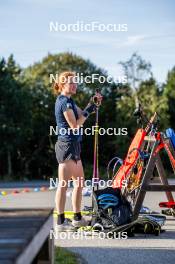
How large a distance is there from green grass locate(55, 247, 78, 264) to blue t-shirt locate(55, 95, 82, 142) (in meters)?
1.53

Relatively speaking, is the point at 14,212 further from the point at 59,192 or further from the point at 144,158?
the point at 144,158

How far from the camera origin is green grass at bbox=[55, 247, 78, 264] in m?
6.37

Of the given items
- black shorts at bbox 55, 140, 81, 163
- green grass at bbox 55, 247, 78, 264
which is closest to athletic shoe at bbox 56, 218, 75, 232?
black shorts at bbox 55, 140, 81, 163

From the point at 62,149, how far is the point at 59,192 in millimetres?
539

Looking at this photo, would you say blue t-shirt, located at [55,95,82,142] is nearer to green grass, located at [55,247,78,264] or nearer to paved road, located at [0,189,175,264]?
paved road, located at [0,189,175,264]

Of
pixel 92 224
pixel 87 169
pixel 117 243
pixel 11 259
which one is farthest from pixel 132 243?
pixel 87 169

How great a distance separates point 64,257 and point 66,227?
175 centimetres

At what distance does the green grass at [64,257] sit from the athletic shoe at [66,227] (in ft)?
3.42

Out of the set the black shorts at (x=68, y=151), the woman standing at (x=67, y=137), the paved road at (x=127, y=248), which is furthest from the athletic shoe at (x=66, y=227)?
the black shorts at (x=68, y=151)

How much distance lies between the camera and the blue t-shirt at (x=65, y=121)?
26.1 feet

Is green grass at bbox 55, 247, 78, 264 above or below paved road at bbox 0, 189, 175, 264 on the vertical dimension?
above

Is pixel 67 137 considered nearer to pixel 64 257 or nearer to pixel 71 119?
pixel 71 119

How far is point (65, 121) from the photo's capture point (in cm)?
805

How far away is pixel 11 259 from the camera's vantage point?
134 inches
